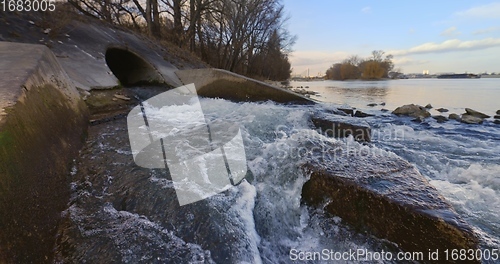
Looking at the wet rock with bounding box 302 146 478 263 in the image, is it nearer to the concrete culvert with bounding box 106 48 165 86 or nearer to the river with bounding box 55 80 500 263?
the river with bounding box 55 80 500 263

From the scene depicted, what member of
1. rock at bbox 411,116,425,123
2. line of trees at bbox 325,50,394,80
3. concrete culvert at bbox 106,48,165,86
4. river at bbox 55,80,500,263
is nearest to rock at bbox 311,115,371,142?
river at bbox 55,80,500,263

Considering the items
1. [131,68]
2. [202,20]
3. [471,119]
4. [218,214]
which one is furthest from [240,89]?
[202,20]

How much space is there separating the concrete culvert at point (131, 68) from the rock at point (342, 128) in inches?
256

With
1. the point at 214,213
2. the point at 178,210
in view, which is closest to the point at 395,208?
the point at 214,213

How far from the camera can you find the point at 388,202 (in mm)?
2014

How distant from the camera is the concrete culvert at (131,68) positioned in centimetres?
980

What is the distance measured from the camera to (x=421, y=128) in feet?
23.5

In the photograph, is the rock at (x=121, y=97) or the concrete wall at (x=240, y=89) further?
the concrete wall at (x=240, y=89)

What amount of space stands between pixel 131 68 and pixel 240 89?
5446 millimetres

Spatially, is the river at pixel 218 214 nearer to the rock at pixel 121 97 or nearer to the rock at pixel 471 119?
the rock at pixel 121 97

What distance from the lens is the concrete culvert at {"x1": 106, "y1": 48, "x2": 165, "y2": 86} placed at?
9.80m

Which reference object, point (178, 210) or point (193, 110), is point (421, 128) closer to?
point (193, 110)

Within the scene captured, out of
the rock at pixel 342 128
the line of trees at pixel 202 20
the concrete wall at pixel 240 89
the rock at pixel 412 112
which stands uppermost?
the line of trees at pixel 202 20

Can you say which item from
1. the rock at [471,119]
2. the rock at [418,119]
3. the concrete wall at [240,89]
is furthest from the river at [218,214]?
the rock at [471,119]
